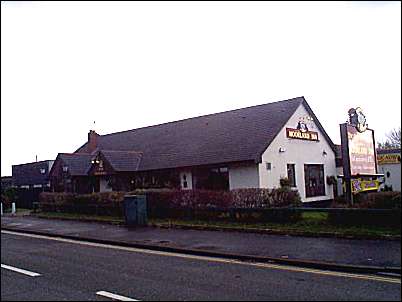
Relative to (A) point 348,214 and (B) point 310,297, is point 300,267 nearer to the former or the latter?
(B) point 310,297

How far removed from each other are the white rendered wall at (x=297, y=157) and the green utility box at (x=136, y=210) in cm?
723

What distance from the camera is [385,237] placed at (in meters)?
11.3

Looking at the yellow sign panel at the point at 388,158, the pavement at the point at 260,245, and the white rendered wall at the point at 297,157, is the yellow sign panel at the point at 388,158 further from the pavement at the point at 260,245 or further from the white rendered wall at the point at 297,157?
the pavement at the point at 260,245

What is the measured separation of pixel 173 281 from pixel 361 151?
11.8 meters

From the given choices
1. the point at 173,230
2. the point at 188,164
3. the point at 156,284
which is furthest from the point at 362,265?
the point at 188,164

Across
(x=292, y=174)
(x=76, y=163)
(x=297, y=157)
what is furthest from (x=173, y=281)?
(x=76, y=163)

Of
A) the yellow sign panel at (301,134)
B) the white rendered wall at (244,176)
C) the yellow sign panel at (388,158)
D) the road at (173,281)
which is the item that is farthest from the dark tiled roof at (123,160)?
the road at (173,281)

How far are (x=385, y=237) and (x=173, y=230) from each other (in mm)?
7084

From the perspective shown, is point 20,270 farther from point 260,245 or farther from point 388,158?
point 388,158

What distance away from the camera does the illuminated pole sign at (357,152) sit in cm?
1650

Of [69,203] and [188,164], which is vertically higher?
[188,164]

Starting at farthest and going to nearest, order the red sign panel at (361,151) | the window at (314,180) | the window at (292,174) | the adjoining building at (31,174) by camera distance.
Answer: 1. the adjoining building at (31,174)
2. the window at (314,180)
3. the window at (292,174)
4. the red sign panel at (361,151)

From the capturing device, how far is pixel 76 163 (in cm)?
3075

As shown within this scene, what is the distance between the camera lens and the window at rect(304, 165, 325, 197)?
26.5m
